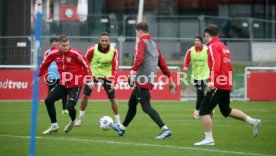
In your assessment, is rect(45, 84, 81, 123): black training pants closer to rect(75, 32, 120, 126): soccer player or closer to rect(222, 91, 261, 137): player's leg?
rect(75, 32, 120, 126): soccer player

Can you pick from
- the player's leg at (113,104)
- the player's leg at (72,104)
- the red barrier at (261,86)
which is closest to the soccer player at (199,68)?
the player's leg at (113,104)

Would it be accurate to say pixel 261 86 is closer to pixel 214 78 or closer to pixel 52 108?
pixel 52 108

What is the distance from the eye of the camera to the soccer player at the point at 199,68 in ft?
66.8

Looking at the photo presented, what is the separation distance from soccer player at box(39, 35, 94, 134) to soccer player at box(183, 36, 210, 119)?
5.22m

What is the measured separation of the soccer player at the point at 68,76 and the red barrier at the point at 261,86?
12.7 m

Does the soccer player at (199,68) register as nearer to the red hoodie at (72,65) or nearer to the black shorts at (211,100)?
the red hoodie at (72,65)

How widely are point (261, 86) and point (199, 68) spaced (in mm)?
7353

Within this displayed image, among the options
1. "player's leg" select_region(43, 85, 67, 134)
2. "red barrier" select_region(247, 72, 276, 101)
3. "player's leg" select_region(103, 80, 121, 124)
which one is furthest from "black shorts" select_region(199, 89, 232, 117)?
"red barrier" select_region(247, 72, 276, 101)

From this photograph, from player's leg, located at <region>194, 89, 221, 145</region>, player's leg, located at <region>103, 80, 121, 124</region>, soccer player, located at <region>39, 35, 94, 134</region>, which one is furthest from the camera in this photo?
player's leg, located at <region>103, 80, 121, 124</region>

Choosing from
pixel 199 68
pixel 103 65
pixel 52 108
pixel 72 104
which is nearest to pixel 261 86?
pixel 199 68

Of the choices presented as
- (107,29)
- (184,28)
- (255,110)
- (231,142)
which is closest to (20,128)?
(231,142)

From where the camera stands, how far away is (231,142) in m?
14.3

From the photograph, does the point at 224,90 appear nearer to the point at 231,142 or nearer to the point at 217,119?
the point at 231,142

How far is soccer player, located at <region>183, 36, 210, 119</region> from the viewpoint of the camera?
20.4 metres
